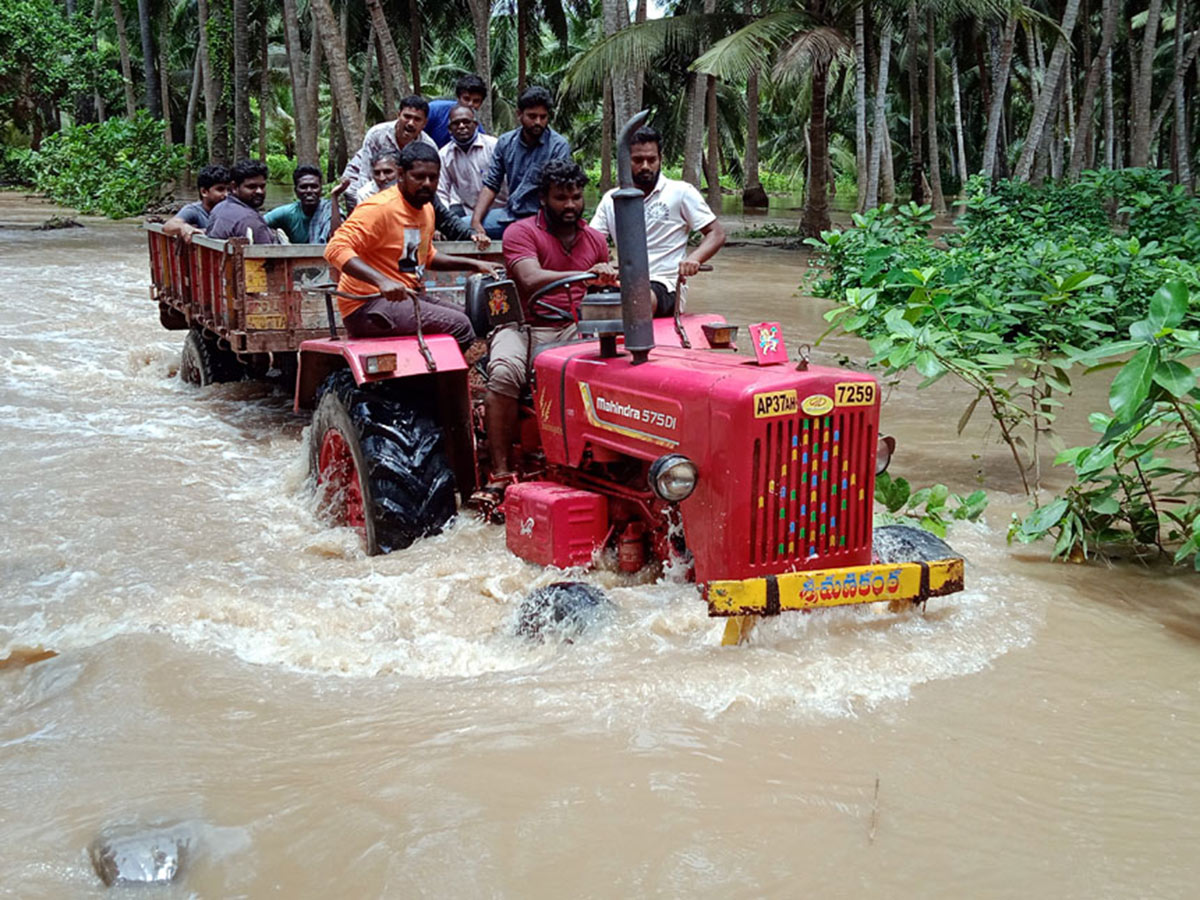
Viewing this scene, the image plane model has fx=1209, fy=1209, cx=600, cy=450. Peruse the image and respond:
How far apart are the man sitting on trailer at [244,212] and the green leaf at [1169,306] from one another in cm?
604

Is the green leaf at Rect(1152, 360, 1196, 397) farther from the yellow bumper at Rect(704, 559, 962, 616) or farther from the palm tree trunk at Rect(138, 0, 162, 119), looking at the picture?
the palm tree trunk at Rect(138, 0, 162, 119)

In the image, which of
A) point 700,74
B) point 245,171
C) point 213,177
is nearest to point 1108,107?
point 700,74

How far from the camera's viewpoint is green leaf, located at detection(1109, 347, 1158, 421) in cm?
473

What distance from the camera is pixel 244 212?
29.9 feet

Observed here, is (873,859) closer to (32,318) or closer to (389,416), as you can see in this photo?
(389,416)

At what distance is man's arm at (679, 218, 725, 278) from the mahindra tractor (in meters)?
0.27

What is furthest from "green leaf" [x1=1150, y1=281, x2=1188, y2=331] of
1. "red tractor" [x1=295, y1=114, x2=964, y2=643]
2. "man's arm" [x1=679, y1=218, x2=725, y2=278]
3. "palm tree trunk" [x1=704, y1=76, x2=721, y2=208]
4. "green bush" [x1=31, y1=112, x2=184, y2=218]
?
"green bush" [x1=31, y1=112, x2=184, y2=218]

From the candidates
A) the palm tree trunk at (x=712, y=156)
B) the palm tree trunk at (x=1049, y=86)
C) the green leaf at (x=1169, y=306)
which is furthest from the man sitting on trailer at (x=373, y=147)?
the palm tree trunk at (x=712, y=156)

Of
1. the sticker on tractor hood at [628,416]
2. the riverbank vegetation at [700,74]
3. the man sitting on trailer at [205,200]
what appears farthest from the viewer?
the riverbank vegetation at [700,74]

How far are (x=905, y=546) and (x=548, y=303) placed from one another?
2.03m

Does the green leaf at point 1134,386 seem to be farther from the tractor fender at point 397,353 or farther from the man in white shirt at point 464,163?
the man in white shirt at point 464,163

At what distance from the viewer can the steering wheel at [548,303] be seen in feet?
17.5

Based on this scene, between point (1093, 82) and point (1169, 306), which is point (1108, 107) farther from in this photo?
point (1169, 306)

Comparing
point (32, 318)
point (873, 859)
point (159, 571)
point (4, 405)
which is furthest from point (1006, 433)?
point (32, 318)
